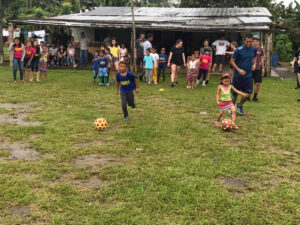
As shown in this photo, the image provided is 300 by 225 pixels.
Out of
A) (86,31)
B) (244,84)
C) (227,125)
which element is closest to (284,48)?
(86,31)

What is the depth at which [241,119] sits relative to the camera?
8.21 m

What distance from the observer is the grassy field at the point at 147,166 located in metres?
3.74

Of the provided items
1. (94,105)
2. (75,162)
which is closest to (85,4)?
(94,105)

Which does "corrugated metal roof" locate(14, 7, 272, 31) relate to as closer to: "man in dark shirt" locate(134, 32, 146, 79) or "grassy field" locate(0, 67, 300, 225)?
"man in dark shirt" locate(134, 32, 146, 79)

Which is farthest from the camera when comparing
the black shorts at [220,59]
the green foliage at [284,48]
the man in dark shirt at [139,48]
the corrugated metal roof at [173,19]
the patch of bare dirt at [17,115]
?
the green foliage at [284,48]

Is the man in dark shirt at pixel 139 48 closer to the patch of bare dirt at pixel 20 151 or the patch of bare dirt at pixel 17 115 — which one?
the patch of bare dirt at pixel 17 115

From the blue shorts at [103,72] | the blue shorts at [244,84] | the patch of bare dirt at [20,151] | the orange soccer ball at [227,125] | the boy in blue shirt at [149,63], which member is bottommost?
the patch of bare dirt at [20,151]

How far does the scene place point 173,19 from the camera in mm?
21203

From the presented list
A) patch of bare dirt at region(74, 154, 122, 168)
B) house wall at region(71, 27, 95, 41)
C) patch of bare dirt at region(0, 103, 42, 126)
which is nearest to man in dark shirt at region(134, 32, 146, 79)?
patch of bare dirt at region(0, 103, 42, 126)

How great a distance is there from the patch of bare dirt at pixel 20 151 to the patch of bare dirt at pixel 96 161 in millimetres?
710

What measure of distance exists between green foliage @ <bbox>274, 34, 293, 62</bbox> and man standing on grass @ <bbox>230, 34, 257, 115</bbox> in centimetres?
2052

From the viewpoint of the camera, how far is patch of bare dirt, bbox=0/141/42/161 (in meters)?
5.38

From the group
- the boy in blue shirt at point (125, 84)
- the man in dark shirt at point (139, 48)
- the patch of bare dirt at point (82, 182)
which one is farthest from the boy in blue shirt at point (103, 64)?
the patch of bare dirt at point (82, 182)

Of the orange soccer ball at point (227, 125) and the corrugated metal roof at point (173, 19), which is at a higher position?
the corrugated metal roof at point (173, 19)
